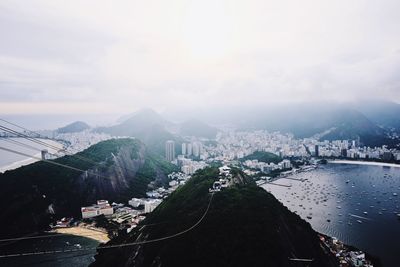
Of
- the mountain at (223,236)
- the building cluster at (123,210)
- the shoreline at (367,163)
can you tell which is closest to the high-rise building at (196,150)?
the shoreline at (367,163)

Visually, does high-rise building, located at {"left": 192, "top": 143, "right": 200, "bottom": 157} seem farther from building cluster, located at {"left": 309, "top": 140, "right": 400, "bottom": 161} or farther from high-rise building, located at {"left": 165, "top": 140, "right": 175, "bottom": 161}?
building cluster, located at {"left": 309, "top": 140, "right": 400, "bottom": 161}

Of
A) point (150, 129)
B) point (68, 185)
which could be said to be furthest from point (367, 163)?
point (68, 185)

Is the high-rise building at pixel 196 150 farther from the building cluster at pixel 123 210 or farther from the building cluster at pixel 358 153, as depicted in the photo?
the building cluster at pixel 123 210

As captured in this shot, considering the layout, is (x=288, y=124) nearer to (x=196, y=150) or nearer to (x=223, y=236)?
(x=196, y=150)

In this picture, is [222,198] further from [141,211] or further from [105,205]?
[105,205]

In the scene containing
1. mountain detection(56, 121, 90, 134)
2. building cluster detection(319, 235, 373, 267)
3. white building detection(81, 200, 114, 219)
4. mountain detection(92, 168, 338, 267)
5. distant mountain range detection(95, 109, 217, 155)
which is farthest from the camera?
mountain detection(56, 121, 90, 134)

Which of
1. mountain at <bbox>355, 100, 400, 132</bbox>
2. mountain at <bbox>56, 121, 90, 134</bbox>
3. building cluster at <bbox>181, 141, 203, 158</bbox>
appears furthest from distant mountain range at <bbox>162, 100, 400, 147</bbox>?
mountain at <bbox>56, 121, 90, 134</bbox>

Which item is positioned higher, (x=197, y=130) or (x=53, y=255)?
(x=197, y=130)
